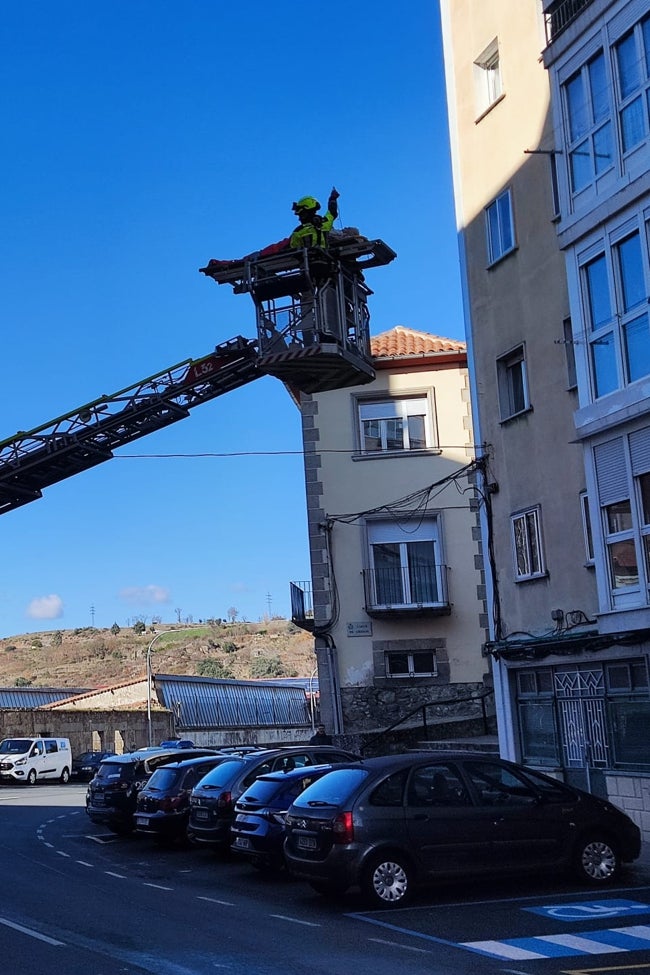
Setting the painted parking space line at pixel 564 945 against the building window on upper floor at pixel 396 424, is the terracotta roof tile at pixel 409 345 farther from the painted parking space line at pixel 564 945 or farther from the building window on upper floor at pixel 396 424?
the painted parking space line at pixel 564 945

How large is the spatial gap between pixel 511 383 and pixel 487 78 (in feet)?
19.2

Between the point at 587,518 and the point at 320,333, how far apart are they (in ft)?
18.5

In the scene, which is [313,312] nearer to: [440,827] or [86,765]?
[440,827]

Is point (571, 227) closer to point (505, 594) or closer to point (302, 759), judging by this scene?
point (505, 594)

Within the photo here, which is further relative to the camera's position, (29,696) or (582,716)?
(29,696)

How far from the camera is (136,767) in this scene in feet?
70.8

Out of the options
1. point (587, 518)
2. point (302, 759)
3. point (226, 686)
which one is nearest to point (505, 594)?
point (587, 518)

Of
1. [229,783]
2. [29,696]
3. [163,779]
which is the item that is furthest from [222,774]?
[29,696]

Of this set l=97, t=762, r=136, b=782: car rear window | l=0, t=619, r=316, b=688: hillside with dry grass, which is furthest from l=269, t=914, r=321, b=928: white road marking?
l=0, t=619, r=316, b=688: hillside with dry grass

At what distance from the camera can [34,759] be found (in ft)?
147

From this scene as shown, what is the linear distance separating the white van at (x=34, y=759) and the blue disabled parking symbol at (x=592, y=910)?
3548cm

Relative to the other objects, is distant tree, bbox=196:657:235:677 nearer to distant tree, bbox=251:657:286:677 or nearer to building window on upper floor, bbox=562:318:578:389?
distant tree, bbox=251:657:286:677

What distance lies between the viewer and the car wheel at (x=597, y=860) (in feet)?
42.8

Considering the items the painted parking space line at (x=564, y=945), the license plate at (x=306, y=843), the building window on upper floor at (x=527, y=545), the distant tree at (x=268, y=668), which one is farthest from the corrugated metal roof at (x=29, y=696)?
the painted parking space line at (x=564, y=945)
